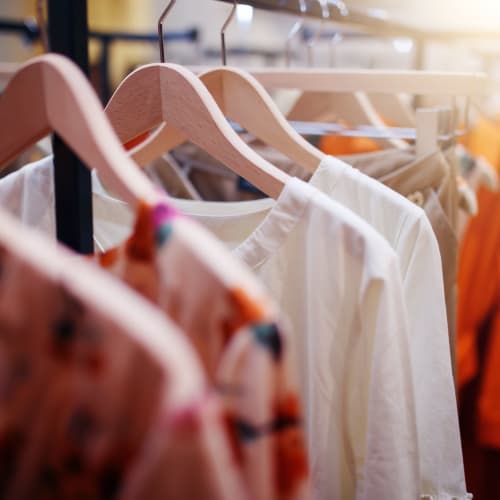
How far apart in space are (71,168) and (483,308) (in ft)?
3.32

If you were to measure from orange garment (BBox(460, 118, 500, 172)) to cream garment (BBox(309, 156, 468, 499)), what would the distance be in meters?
0.91

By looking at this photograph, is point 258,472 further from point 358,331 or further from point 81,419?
point 358,331

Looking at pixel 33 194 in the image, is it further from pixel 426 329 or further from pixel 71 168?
pixel 426 329

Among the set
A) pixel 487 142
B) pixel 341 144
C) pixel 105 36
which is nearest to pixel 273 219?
pixel 341 144

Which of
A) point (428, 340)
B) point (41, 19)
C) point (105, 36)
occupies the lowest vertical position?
point (428, 340)

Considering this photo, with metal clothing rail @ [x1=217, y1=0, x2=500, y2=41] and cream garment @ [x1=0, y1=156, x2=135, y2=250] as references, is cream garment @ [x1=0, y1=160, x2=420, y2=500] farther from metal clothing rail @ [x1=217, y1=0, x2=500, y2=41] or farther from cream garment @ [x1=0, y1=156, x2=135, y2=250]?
metal clothing rail @ [x1=217, y1=0, x2=500, y2=41]

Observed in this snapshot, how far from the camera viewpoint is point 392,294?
17.2 inches

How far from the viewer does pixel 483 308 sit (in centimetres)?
123

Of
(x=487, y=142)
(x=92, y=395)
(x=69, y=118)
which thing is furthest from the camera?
(x=487, y=142)

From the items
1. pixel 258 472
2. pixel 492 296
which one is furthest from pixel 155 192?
pixel 492 296

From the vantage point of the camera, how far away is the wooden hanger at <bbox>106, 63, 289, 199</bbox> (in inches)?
20.1

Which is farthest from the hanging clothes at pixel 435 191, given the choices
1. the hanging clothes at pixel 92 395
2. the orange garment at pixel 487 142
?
the orange garment at pixel 487 142

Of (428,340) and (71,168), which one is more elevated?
(71,168)

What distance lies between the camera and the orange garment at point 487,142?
4.46 feet
